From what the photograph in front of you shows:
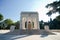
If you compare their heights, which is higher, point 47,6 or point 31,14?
point 47,6

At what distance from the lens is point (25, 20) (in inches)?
847

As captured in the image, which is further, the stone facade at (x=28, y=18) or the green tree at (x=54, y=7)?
the green tree at (x=54, y=7)

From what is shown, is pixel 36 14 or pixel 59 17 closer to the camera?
pixel 36 14

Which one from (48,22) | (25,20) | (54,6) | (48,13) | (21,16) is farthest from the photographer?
(48,22)

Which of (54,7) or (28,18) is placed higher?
(54,7)

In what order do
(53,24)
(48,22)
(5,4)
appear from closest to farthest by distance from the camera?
(5,4) → (53,24) → (48,22)

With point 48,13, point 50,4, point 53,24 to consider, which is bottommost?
point 53,24

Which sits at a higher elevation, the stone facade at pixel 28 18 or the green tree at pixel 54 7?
the green tree at pixel 54 7

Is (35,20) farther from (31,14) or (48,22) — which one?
(48,22)

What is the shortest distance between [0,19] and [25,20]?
18.7 metres

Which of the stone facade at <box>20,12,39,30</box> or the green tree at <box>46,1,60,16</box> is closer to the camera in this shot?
the stone facade at <box>20,12,39,30</box>

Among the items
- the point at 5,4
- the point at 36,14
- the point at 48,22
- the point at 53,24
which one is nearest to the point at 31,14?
the point at 36,14

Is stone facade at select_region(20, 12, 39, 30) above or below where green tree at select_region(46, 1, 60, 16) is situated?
below

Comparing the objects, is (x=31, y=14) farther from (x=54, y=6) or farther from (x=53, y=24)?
(x=53, y=24)
